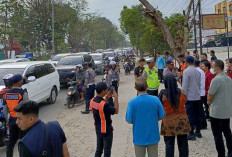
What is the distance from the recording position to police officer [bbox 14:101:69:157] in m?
2.48

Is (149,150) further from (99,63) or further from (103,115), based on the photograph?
(99,63)

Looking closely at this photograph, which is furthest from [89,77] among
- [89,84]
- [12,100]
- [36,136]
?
[36,136]

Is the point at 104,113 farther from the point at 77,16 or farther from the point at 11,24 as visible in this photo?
the point at 77,16

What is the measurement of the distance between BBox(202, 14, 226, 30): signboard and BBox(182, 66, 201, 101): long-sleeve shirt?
921cm

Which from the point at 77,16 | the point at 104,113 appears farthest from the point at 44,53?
the point at 104,113

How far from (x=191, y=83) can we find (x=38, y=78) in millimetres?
6213

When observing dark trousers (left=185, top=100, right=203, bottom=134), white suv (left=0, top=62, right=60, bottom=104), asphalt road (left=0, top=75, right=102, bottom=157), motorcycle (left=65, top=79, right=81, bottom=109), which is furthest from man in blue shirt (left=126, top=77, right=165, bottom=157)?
motorcycle (left=65, top=79, right=81, bottom=109)

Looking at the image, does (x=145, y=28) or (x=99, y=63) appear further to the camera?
(x=145, y=28)

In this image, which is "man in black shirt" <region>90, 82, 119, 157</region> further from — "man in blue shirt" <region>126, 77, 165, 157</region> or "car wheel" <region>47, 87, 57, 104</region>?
"car wheel" <region>47, 87, 57, 104</region>

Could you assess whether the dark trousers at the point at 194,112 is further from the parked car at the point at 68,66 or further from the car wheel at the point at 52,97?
the parked car at the point at 68,66

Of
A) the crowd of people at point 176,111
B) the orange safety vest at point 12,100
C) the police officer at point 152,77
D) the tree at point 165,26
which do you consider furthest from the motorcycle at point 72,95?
the crowd of people at point 176,111

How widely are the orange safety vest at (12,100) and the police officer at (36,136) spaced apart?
256cm

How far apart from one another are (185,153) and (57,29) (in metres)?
39.3

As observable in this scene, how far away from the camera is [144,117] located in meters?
3.98
